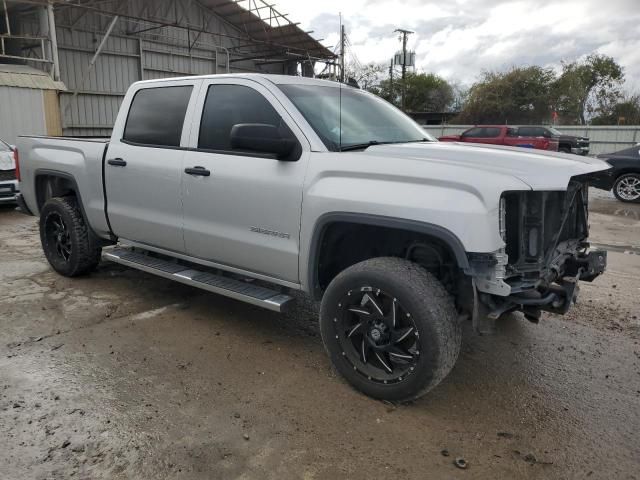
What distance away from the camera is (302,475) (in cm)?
258

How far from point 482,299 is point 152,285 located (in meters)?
3.61

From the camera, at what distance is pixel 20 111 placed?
15359mm

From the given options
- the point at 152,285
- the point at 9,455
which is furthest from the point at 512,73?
the point at 9,455

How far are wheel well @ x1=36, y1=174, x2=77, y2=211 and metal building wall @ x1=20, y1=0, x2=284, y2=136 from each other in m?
14.2

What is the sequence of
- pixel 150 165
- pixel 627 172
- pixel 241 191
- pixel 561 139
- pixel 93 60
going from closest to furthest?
pixel 241 191, pixel 150 165, pixel 627 172, pixel 93 60, pixel 561 139

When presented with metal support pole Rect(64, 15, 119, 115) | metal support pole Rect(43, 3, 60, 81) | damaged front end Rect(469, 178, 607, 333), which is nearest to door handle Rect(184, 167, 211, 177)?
damaged front end Rect(469, 178, 607, 333)

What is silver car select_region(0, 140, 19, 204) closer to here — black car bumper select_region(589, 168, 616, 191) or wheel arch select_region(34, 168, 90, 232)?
wheel arch select_region(34, 168, 90, 232)

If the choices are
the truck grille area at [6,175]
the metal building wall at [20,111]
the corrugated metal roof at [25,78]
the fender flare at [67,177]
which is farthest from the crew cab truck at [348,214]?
the corrugated metal roof at [25,78]

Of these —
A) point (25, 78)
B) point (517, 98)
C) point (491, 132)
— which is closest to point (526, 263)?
point (25, 78)

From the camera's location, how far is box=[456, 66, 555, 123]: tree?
137 feet

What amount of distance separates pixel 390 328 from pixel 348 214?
2.36 ft

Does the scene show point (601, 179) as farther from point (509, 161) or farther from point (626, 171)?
point (626, 171)

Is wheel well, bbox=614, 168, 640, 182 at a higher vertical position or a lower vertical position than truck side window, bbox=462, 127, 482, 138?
lower

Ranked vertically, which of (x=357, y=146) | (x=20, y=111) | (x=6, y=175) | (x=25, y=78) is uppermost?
(x=25, y=78)
